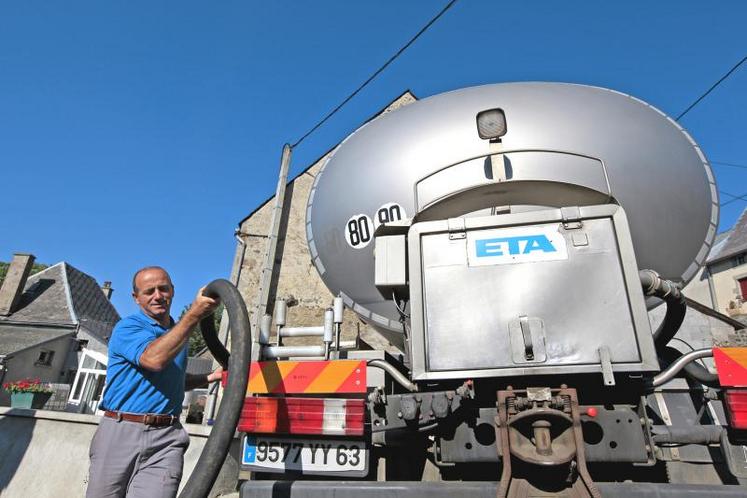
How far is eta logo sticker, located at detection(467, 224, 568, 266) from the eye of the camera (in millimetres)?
1832

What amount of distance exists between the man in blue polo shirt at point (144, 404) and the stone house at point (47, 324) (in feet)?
70.3

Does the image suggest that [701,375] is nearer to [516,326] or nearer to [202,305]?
[516,326]

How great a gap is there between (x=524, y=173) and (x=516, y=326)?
31.2 inches

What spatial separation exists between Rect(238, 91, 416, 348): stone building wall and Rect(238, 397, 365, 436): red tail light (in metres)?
6.79

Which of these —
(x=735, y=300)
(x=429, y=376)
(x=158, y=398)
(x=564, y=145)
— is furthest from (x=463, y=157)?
(x=735, y=300)

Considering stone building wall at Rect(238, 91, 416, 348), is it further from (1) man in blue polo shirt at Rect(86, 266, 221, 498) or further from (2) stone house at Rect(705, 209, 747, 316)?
(2) stone house at Rect(705, 209, 747, 316)

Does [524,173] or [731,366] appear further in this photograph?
[524,173]

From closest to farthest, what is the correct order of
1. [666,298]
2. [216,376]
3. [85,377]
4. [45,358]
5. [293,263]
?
1. [666,298]
2. [216,376]
3. [293,263]
4. [85,377]
5. [45,358]

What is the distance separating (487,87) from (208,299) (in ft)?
6.74

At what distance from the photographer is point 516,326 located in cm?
176

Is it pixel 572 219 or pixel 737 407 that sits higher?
pixel 572 219

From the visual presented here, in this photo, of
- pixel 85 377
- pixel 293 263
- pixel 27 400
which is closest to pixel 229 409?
pixel 27 400

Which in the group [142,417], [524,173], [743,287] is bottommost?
[142,417]

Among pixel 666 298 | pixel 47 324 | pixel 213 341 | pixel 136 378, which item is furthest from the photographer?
pixel 47 324
